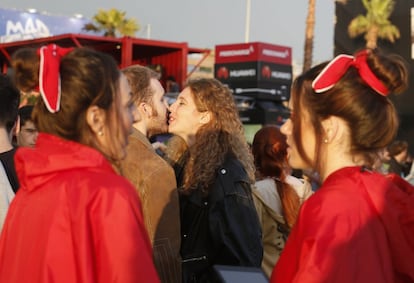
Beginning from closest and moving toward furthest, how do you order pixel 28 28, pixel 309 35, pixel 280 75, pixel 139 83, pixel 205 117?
pixel 139 83, pixel 205 117, pixel 280 75, pixel 309 35, pixel 28 28

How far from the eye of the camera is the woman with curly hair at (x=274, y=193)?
4832 millimetres

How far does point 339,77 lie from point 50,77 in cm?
102

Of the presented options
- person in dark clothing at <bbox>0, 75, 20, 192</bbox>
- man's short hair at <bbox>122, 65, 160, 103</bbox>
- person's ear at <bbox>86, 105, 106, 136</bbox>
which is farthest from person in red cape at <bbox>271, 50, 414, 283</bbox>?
person in dark clothing at <bbox>0, 75, 20, 192</bbox>

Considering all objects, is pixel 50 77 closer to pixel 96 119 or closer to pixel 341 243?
pixel 96 119

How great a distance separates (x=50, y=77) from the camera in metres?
2.55

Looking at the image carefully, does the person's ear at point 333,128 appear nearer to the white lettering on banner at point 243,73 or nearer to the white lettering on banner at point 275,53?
the white lettering on banner at point 243,73

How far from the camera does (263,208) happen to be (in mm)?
4840

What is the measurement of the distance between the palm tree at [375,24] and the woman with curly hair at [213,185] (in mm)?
19921

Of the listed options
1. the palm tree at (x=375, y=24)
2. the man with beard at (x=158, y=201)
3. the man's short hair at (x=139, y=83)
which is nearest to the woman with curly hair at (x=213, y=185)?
the man's short hair at (x=139, y=83)

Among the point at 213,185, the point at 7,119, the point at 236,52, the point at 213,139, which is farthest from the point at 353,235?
the point at 236,52

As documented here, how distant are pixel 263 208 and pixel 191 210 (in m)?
0.78

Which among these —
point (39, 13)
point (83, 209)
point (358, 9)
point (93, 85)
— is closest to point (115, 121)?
point (93, 85)

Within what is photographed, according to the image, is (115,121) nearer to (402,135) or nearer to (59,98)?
(59,98)

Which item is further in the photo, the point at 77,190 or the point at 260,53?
the point at 260,53
